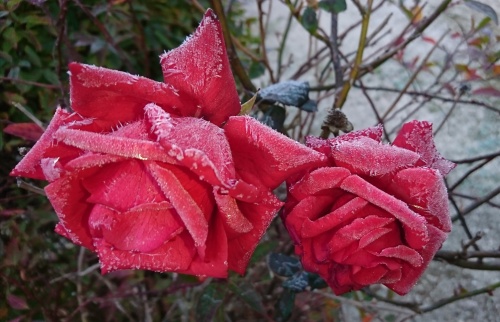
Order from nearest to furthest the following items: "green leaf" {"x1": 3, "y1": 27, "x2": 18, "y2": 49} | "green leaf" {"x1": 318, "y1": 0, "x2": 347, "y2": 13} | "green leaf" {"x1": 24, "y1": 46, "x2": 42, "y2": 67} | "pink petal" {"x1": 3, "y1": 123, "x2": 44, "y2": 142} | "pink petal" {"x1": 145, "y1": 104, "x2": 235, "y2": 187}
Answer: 1. "pink petal" {"x1": 145, "y1": 104, "x2": 235, "y2": 187}
2. "green leaf" {"x1": 318, "y1": 0, "x2": 347, "y2": 13}
3. "pink petal" {"x1": 3, "y1": 123, "x2": 44, "y2": 142}
4. "green leaf" {"x1": 3, "y1": 27, "x2": 18, "y2": 49}
5. "green leaf" {"x1": 24, "y1": 46, "x2": 42, "y2": 67}

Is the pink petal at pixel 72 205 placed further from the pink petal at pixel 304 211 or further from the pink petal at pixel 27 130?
the pink petal at pixel 27 130

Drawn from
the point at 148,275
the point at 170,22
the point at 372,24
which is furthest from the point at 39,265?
the point at 372,24

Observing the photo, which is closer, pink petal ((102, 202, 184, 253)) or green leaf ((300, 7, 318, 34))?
pink petal ((102, 202, 184, 253))

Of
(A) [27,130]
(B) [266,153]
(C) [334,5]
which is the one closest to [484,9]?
(C) [334,5]

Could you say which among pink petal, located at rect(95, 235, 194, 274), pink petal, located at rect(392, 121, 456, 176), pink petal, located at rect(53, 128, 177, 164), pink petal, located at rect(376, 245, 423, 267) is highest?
pink petal, located at rect(392, 121, 456, 176)

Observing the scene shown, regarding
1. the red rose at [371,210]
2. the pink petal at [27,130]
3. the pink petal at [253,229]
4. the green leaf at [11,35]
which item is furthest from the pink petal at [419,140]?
the green leaf at [11,35]

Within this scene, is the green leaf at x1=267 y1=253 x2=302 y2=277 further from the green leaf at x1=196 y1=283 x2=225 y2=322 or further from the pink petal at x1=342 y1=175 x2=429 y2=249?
the pink petal at x1=342 y1=175 x2=429 y2=249

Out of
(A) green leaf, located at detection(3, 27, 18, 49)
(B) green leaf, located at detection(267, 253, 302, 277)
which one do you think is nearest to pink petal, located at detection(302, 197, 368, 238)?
(B) green leaf, located at detection(267, 253, 302, 277)
